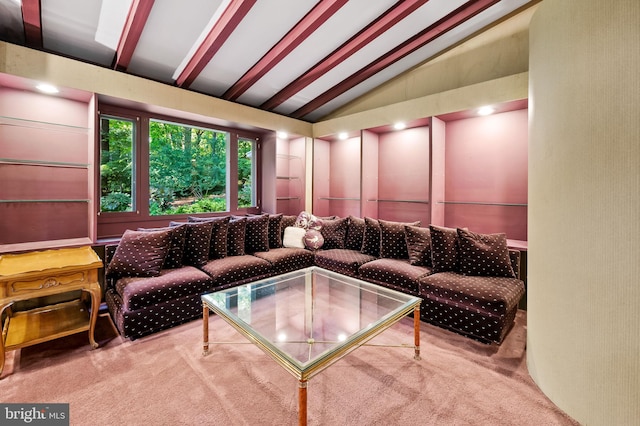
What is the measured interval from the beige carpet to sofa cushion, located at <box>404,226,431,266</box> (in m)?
0.92

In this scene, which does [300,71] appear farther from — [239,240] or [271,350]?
[271,350]

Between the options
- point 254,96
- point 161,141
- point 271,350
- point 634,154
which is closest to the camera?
point 634,154

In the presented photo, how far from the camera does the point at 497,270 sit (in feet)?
8.52

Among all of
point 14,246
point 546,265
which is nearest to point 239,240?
point 14,246

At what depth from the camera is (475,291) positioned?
2316 millimetres

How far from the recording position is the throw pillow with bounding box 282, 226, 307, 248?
3.86 metres

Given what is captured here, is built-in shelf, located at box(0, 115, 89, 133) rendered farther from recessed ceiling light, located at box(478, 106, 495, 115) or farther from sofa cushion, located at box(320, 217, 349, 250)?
recessed ceiling light, located at box(478, 106, 495, 115)

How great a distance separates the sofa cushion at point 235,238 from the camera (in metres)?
3.36

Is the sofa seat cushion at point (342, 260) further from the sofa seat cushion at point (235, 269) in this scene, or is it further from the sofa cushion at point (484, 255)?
the sofa cushion at point (484, 255)

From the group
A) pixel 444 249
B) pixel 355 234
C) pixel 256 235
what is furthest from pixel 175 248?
pixel 444 249

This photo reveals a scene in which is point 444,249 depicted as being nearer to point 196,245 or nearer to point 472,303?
point 472,303

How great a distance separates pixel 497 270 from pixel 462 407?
144cm

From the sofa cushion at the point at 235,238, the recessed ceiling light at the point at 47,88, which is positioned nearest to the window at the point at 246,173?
the sofa cushion at the point at 235,238

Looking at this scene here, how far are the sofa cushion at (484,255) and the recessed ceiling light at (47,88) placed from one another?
4086 mm
